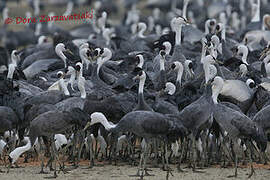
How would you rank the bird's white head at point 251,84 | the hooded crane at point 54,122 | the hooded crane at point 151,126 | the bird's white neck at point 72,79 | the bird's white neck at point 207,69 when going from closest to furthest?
the hooded crane at point 151,126, the hooded crane at point 54,122, the bird's white neck at point 207,69, the bird's white head at point 251,84, the bird's white neck at point 72,79

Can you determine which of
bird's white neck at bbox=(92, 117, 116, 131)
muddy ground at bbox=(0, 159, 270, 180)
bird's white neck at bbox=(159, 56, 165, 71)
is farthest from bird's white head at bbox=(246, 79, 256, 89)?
bird's white neck at bbox=(92, 117, 116, 131)

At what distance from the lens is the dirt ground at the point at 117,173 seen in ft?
40.5

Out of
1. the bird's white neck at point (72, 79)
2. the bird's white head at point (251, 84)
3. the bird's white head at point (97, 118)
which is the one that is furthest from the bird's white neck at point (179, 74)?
the bird's white head at point (97, 118)

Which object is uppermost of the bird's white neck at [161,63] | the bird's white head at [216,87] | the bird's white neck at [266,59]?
the bird's white neck at [266,59]

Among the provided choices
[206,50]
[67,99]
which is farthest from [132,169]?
[206,50]

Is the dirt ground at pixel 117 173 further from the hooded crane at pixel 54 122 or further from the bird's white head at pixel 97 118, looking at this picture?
the bird's white head at pixel 97 118

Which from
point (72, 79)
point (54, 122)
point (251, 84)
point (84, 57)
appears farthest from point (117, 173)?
point (84, 57)

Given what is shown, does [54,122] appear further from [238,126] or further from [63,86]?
[238,126]

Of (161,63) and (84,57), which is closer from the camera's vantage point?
(161,63)

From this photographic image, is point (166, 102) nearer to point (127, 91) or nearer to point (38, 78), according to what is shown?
point (127, 91)

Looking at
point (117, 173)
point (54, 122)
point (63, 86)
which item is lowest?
point (117, 173)

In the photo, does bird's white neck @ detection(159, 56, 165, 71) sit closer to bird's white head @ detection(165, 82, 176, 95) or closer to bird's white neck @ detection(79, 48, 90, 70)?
bird's white head @ detection(165, 82, 176, 95)

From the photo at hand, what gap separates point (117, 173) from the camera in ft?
41.9

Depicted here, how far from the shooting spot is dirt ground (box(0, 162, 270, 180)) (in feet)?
40.5
